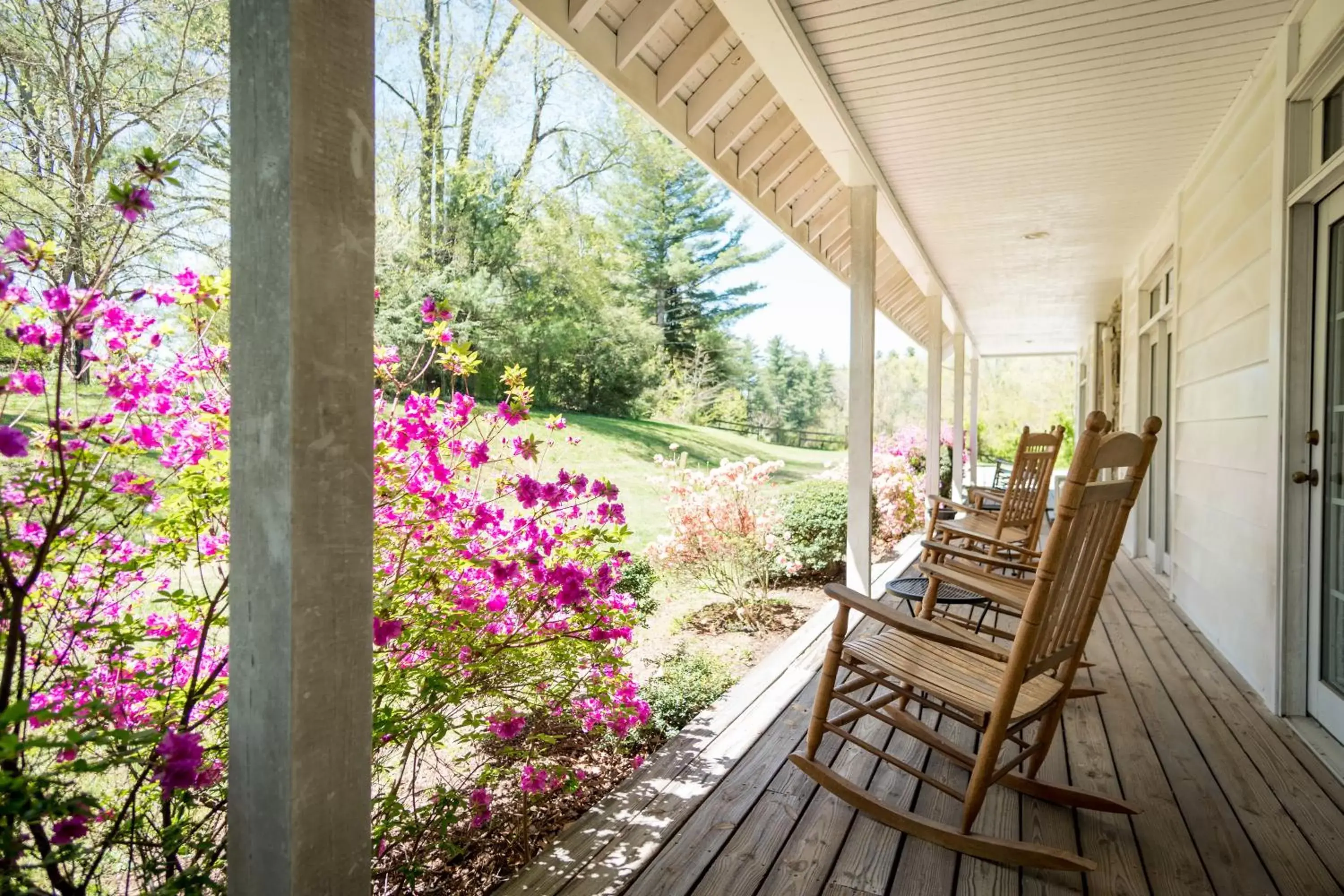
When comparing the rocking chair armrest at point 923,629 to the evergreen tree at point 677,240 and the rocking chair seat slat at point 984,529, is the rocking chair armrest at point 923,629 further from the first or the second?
the evergreen tree at point 677,240

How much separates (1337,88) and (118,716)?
3754mm

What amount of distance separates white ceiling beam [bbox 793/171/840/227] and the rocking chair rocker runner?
11.1 ft

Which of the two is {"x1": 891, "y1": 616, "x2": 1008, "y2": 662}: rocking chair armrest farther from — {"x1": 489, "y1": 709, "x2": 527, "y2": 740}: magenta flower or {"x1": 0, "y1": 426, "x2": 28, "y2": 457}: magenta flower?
{"x1": 0, "y1": 426, "x2": 28, "y2": 457}: magenta flower

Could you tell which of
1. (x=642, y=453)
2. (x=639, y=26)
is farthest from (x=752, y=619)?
(x=642, y=453)

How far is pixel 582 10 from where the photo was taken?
7.98ft

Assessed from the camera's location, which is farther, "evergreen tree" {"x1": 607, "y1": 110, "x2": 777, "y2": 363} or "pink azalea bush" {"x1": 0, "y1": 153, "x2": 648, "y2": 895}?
"evergreen tree" {"x1": 607, "y1": 110, "x2": 777, "y2": 363}

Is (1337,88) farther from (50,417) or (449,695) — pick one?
(50,417)

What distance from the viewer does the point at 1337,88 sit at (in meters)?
2.46

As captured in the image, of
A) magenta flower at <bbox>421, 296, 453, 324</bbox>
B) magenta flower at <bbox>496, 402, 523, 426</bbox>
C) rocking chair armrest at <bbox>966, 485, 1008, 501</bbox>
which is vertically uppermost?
magenta flower at <bbox>421, 296, 453, 324</bbox>

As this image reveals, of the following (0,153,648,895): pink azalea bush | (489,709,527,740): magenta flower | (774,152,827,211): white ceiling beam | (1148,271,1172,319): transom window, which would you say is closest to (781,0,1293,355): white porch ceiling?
(1148,271,1172,319): transom window

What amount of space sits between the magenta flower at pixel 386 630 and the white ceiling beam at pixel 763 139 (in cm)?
302

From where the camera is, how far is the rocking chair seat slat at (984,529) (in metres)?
3.20

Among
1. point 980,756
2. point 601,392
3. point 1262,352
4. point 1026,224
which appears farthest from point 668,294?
point 980,756

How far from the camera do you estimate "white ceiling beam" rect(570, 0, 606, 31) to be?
2.43 meters
